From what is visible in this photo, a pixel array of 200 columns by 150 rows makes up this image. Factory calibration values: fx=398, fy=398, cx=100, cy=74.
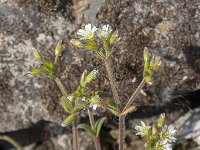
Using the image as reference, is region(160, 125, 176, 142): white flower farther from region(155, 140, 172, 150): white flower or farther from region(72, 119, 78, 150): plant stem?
region(72, 119, 78, 150): plant stem

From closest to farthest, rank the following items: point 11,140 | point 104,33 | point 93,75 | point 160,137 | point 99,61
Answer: point 104,33, point 93,75, point 160,137, point 99,61, point 11,140

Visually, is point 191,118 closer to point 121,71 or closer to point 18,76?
point 121,71

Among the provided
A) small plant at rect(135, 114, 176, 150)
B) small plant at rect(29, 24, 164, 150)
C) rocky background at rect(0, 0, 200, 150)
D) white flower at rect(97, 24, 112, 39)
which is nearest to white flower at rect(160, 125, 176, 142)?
small plant at rect(135, 114, 176, 150)

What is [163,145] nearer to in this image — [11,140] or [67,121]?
[67,121]

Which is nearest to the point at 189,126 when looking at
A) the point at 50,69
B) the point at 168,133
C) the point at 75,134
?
the point at 168,133

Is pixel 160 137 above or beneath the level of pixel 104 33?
beneath

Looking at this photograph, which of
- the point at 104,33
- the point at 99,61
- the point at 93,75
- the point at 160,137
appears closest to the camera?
the point at 104,33

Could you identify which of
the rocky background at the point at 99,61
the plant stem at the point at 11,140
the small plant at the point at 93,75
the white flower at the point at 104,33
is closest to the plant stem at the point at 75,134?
the small plant at the point at 93,75

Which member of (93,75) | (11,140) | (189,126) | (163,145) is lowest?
(163,145)

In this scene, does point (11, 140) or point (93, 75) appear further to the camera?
point (11, 140)
